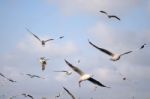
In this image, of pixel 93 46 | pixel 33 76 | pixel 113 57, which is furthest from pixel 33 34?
pixel 93 46

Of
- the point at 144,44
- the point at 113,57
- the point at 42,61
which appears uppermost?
the point at 144,44

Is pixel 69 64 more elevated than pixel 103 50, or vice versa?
pixel 69 64

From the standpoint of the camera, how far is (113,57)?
30078mm

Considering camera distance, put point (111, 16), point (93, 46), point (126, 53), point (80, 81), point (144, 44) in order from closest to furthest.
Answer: point (80, 81), point (93, 46), point (144, 44), point (126, 53), point (111, 16)

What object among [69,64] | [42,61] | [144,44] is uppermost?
[69,64]

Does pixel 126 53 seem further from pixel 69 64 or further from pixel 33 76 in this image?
pixel 33 76

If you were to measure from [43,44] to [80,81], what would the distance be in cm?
2557

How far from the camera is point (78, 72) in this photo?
71.0 ft

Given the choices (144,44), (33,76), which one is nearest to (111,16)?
(144,44)

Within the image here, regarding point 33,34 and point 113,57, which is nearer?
point 113,57

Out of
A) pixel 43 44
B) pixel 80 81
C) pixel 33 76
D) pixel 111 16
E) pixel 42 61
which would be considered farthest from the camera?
pixel 43 44

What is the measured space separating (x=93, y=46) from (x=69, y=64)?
513 cm

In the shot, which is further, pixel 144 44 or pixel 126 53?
pixel 126 53

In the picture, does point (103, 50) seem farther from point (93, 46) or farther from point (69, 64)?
point (69, 64)
